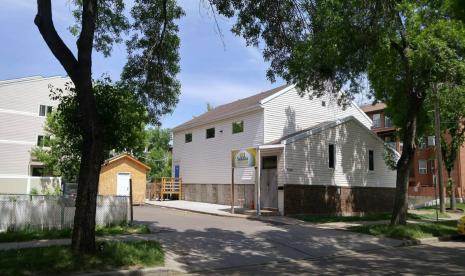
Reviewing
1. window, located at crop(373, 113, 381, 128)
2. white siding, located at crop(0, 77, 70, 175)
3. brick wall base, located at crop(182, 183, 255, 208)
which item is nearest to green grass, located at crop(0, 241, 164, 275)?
brick wall base, located at crop(182, 183, 255, 208)

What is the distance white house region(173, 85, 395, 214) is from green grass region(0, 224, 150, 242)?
31.6 ft

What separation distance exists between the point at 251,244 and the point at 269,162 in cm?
1162

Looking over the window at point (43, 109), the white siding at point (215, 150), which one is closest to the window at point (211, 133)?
the white siding at point (215, 150)

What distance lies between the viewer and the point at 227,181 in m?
28.8

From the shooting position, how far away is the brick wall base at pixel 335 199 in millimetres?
23516

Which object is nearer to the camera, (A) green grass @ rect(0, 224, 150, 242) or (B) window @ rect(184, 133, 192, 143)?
(A) green grass @ rect(0, 224, 150, 242)

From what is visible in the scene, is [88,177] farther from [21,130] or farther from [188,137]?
[21,130]

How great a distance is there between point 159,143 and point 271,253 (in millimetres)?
64856

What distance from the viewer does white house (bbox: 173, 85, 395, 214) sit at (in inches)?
958

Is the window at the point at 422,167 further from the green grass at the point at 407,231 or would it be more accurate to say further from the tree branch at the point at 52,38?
the tree branch at the point at 52,38

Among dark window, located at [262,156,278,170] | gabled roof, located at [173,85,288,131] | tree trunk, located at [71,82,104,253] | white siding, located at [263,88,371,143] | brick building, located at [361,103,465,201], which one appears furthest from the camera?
brick building, located at [361,103,465,201]

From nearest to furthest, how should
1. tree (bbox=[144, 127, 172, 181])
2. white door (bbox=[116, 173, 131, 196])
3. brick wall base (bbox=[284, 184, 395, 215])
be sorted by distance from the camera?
brick wall base (bbox=[284, 184, 395, 215])
white door (bbox=[116, 173, 131, 196])
tree (bbox=[144, 127, 172, 181])

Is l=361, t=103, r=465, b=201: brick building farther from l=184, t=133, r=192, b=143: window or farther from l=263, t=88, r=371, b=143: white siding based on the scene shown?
l=184, t=133, r=192, b=143: window

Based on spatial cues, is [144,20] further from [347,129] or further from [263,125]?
[347,129]
